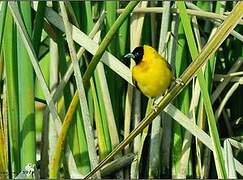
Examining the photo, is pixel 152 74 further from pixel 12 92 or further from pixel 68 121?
pixel 12 92

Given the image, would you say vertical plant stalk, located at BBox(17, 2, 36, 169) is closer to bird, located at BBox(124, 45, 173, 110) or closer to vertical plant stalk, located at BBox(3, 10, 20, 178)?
vertical plant stalk, located at BBox(3, 10, 20, 178)

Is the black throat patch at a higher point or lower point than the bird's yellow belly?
higher

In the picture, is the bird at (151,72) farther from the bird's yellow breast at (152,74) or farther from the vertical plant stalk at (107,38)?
the vertical plant stalk at (107,38)

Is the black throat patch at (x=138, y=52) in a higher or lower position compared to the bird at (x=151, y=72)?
higher

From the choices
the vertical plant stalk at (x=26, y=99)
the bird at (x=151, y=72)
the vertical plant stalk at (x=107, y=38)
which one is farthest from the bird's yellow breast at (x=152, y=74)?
the vertical plant stalk at (x=26, y=99)

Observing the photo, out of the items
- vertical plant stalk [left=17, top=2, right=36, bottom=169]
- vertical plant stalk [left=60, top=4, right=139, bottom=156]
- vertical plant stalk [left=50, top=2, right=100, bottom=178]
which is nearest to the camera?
vertical plant stalk [left=60, top=4, right=139, bottom=156]

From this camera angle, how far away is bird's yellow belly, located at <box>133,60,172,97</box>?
60.7 inches

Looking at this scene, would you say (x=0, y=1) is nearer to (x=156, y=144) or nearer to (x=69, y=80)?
(x=69, y=80)

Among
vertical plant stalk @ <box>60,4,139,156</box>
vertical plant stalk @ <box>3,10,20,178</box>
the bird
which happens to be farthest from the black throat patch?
vertical plant stalk @ <box>3,10,20,178</box>

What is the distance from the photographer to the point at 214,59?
1.70 metres

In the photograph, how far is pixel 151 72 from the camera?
1567 mm

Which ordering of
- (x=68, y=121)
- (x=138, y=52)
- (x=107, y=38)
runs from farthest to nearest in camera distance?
(x=138, y=52) → (x=68, y=121) → (x=107, y=38)

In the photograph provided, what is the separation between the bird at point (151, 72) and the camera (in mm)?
1542

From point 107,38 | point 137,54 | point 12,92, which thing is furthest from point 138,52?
point 12,92
